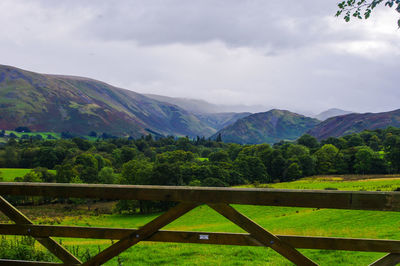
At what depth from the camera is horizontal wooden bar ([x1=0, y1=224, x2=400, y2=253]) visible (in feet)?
12.5

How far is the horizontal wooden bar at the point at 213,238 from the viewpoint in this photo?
3.81 m

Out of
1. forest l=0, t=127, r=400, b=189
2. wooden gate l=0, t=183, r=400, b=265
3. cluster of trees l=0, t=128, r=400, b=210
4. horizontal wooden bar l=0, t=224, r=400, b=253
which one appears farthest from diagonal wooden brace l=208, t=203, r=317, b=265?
forest l=0, t=127, r=400, b=189

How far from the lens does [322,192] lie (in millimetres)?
3666

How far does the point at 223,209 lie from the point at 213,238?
50 cm

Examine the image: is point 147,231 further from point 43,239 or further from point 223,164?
point 223,164

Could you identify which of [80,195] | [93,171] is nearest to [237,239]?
[80,195]

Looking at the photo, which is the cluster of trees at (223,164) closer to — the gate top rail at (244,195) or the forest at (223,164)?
the forest at (223,164)

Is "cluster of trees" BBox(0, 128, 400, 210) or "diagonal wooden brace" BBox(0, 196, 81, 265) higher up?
"diagonal wooden brace" BBox(0, 196, 81, 265)

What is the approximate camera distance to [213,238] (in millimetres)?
4109

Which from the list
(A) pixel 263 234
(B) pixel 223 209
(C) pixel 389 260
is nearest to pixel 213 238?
(B) pixel 223 209

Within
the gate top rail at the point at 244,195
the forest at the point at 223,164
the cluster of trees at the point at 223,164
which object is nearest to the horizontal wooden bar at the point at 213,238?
the gate top rail at the point at 244,195

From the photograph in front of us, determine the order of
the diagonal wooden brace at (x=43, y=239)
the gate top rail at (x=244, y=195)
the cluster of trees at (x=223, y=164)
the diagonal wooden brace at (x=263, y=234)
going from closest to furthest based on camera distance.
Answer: the gate top rail at (x=244, y=195) → the diagonal wooden brace at (x=263, y=234) → the diagonal wooden brace at (x=43, y=239) → the cluster of trees at (x=223, y=164)

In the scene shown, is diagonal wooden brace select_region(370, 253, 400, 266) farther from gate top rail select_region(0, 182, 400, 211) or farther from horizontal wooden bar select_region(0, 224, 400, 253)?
gate top rail select_region(0, 182, 400, 211)

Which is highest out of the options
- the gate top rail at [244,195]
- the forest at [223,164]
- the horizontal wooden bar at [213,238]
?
the gate top rail at [244,195]
